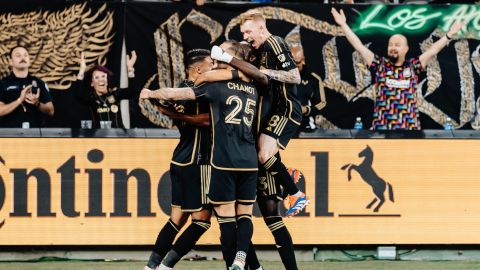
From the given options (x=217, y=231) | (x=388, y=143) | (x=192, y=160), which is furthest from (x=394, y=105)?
(x=192, y=160)

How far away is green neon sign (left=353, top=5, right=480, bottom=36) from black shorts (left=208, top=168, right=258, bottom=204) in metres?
5.67

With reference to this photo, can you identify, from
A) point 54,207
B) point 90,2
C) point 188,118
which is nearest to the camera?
point 188,118

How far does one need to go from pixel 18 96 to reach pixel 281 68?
4497mm

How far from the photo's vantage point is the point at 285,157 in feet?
39.0

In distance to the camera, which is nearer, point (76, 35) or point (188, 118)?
point (188, 118)

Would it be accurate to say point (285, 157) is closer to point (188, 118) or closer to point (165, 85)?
point (188, 118)

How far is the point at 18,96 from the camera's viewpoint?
13.3 metres

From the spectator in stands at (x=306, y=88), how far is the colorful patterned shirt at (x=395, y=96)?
84 cm

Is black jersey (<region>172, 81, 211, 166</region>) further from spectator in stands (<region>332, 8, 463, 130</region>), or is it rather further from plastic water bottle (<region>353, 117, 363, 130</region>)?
plastic water bottle (<region>353, 117, 363, 130</region>)

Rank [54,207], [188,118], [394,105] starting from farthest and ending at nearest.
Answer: [394,105], [54,207], [188,118]

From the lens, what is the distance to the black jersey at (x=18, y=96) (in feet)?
43.1

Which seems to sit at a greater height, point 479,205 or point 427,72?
point 427,72

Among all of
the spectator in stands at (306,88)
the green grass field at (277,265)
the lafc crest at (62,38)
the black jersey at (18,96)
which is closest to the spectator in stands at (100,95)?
the black jersey at (18,96)

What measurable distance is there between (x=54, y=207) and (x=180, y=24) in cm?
392
